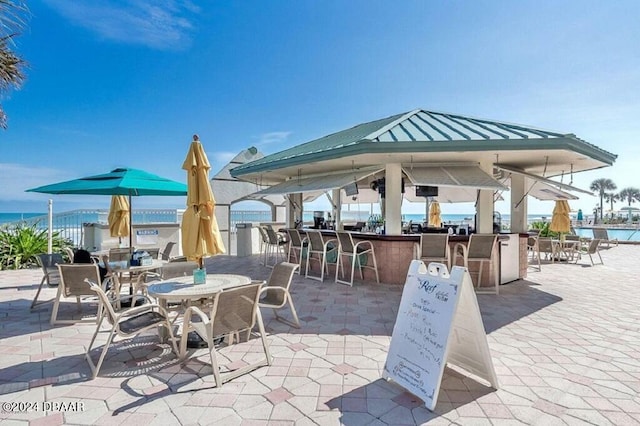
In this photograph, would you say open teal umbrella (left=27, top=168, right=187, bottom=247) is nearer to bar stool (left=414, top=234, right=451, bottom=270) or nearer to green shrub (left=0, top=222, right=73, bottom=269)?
bar stool (left=414, top=234, right=451, bottom=270)

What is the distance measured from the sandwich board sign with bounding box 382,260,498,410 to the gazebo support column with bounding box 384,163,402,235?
4182mm

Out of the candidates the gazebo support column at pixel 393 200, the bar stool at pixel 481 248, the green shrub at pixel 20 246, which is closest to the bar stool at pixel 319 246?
the gazebo support column at pixel 393 200

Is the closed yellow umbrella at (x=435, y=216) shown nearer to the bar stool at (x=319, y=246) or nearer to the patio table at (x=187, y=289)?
the bar stool at (x=319, y=246)

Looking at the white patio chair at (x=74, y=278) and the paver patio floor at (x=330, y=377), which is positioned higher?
the white patio chair at (x=74, y=278)

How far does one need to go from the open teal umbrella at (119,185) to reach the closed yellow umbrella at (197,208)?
6.38 feet

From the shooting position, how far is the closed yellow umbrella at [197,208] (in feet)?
13.0

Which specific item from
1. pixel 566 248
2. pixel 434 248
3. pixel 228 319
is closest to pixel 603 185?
pixel 566 248

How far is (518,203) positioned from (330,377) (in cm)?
764

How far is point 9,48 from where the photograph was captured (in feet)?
18.1

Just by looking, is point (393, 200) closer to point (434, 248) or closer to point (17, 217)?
point (434, 248)

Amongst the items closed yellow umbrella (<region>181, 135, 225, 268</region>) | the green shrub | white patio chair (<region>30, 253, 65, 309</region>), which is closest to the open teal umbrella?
white patio chair (<region>30, 253, 65, 309</region>)

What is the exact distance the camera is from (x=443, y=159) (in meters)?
7.59

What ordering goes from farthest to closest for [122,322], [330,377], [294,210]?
[294,210] < [122,322] < [330,377]

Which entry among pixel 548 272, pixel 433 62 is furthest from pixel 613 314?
pixel 433 62
